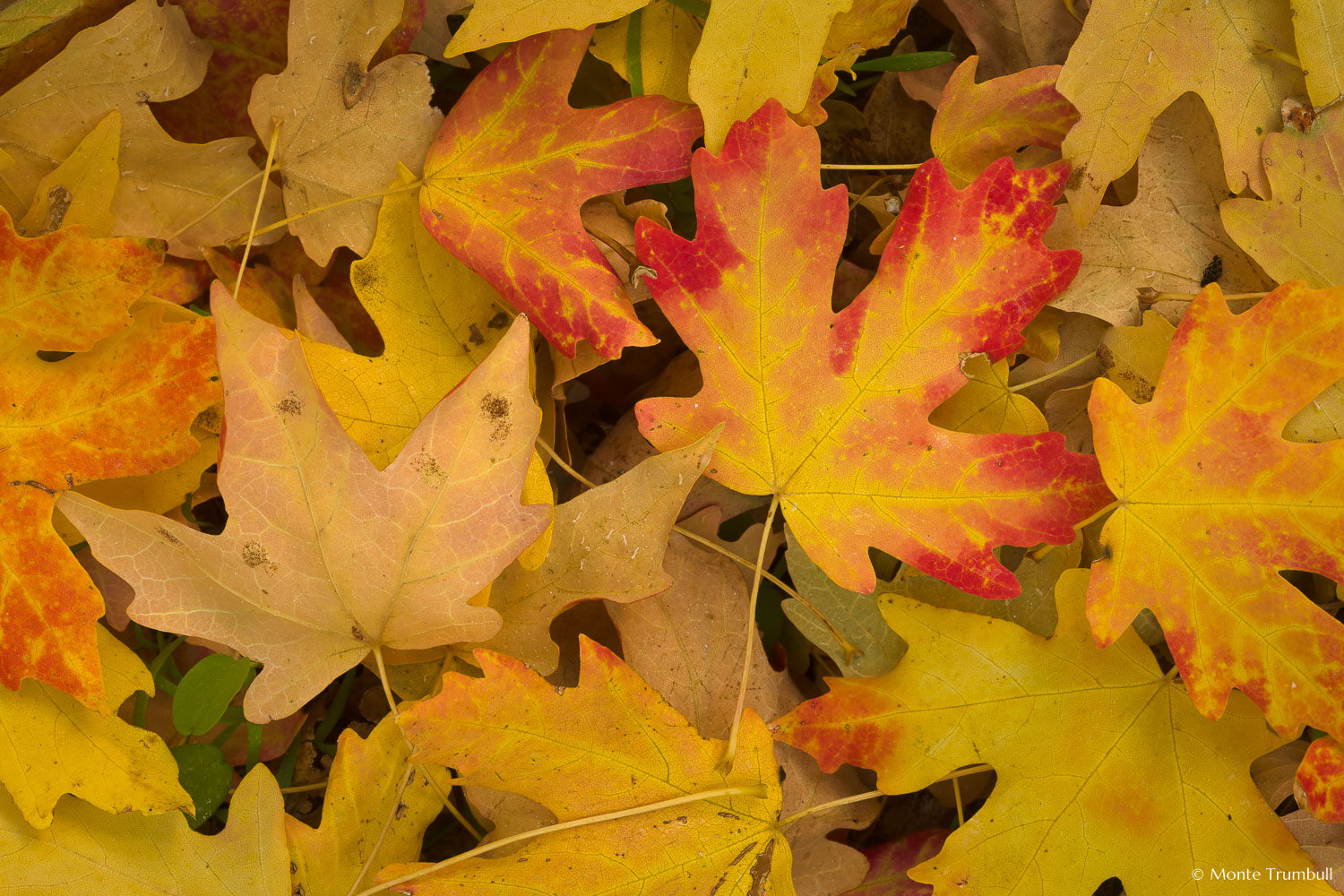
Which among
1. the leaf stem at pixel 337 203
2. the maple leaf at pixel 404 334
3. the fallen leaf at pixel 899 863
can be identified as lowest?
the fallen leaf at pixel 899 863

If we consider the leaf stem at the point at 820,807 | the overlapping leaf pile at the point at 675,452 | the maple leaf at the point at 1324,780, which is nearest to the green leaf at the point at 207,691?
the overlapping leaf pile at the point at 675,452

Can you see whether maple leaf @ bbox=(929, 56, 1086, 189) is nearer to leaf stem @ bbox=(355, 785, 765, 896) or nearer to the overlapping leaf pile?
the overlapping leaf pile

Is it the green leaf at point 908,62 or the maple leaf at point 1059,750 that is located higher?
the green leaf at point 908,62

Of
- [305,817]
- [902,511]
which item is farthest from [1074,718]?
[305,817]

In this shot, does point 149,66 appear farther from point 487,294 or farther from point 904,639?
point 904,639

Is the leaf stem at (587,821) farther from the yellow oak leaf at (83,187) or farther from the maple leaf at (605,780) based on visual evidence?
the yellow oak leaf at (83,187)

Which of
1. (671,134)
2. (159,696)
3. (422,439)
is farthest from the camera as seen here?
(159,696)
